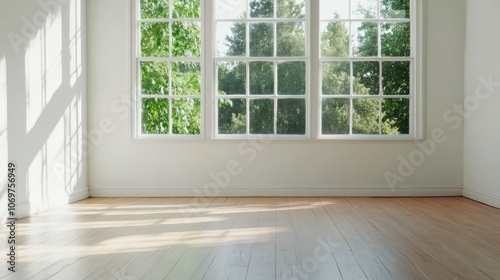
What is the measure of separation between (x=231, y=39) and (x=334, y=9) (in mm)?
1268

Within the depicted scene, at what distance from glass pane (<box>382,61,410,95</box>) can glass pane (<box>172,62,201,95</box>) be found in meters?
2.20

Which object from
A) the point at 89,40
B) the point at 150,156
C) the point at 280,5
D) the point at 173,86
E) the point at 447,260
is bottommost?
the point at 447,260

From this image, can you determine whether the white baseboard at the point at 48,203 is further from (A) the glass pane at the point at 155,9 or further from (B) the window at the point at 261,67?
(A) the glass pane at the point at 155,9


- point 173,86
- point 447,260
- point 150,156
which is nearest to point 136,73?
point 173,86

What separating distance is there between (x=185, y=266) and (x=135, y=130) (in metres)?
3.45

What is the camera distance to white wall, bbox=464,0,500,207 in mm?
5160

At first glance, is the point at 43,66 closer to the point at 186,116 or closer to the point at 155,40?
the point at 155,40

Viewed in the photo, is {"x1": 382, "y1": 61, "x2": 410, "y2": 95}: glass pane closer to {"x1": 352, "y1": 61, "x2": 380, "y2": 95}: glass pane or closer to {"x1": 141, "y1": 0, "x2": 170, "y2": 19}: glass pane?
{"x1": 352, "y1": 61, "x2": 380, "y2": 95}: glass pane

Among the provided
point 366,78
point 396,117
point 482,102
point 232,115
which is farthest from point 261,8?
point 482,102

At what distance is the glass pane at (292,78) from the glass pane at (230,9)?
0.80 m

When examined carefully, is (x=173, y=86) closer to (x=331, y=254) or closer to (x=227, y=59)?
(x=227, y=59)

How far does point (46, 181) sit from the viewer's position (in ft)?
16.5

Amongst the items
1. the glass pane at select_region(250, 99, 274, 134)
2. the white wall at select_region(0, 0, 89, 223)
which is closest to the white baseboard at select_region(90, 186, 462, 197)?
the white wall at select_region(0, 0, 89, 223)

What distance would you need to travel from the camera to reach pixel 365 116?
6070mm
